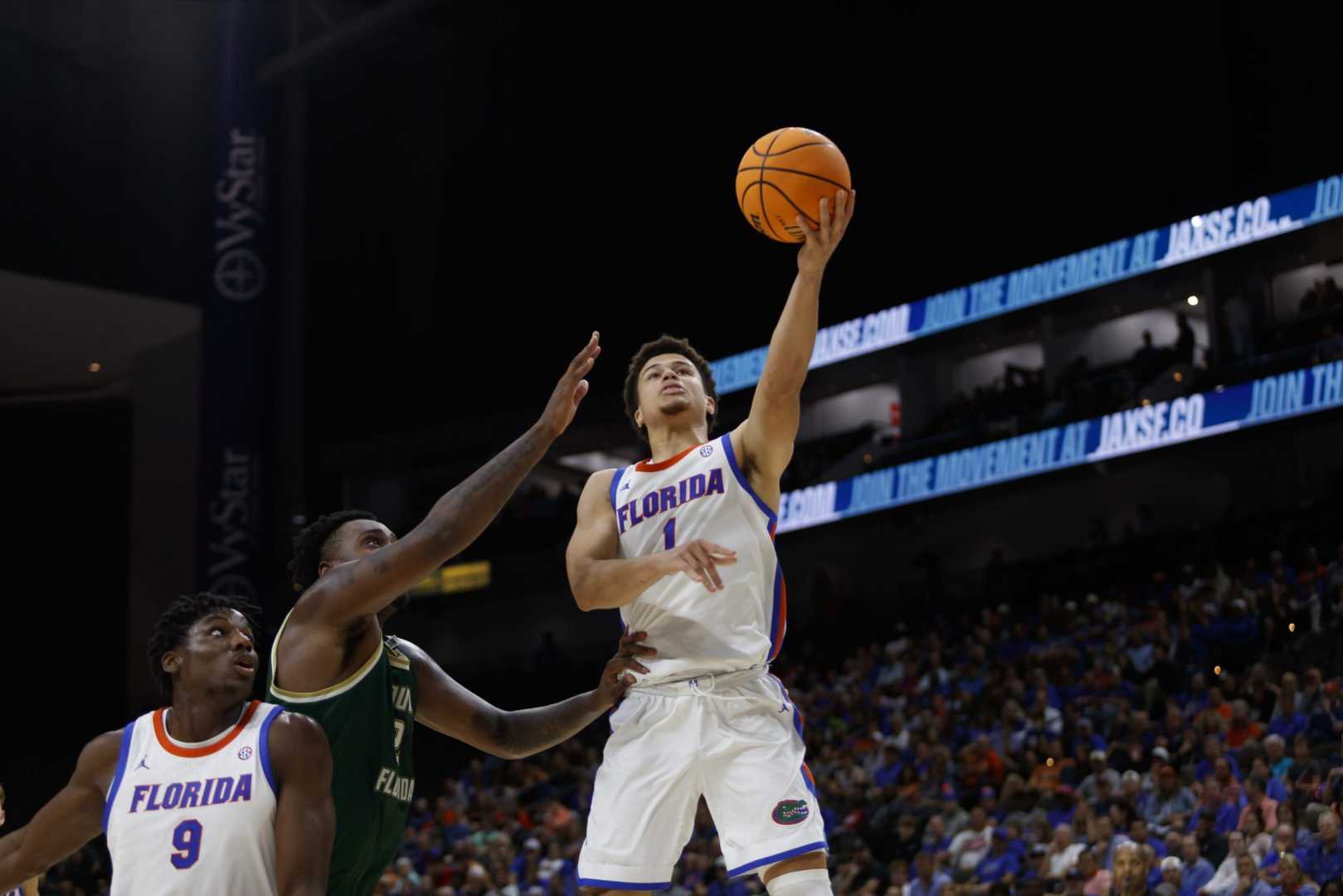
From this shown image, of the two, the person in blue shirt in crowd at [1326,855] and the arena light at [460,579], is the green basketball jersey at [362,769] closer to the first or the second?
the person in blue shirt in crowd at [1326,855]

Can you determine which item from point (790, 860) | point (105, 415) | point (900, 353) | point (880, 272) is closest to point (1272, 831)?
point (790, 860)

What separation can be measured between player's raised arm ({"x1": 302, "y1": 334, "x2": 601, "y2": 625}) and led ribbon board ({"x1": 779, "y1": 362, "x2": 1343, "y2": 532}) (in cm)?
1172

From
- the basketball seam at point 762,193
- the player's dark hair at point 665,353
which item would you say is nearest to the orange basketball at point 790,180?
the basketball seam at point 762,193

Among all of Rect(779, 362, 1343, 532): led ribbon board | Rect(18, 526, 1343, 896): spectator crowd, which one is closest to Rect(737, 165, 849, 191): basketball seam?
Rect(18, 526, 1343, 896): spectator crowd

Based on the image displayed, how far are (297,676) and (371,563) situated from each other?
381mm

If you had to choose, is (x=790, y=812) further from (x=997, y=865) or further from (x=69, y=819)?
(x=997, y=865)

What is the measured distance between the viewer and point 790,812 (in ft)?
12.8

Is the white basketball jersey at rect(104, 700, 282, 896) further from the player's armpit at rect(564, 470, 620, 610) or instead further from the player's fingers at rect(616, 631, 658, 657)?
the player's fingers at rect(616, 631, 658, 657)

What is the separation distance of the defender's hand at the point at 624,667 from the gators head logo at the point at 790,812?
53cm

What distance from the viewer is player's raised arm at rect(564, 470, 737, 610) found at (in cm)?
364

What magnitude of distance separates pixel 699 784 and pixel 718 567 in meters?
0.57

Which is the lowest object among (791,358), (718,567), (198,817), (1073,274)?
(198,817)

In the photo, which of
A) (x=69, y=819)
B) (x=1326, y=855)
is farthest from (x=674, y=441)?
(x=1326, y=855)

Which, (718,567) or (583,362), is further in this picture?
(718,567)
